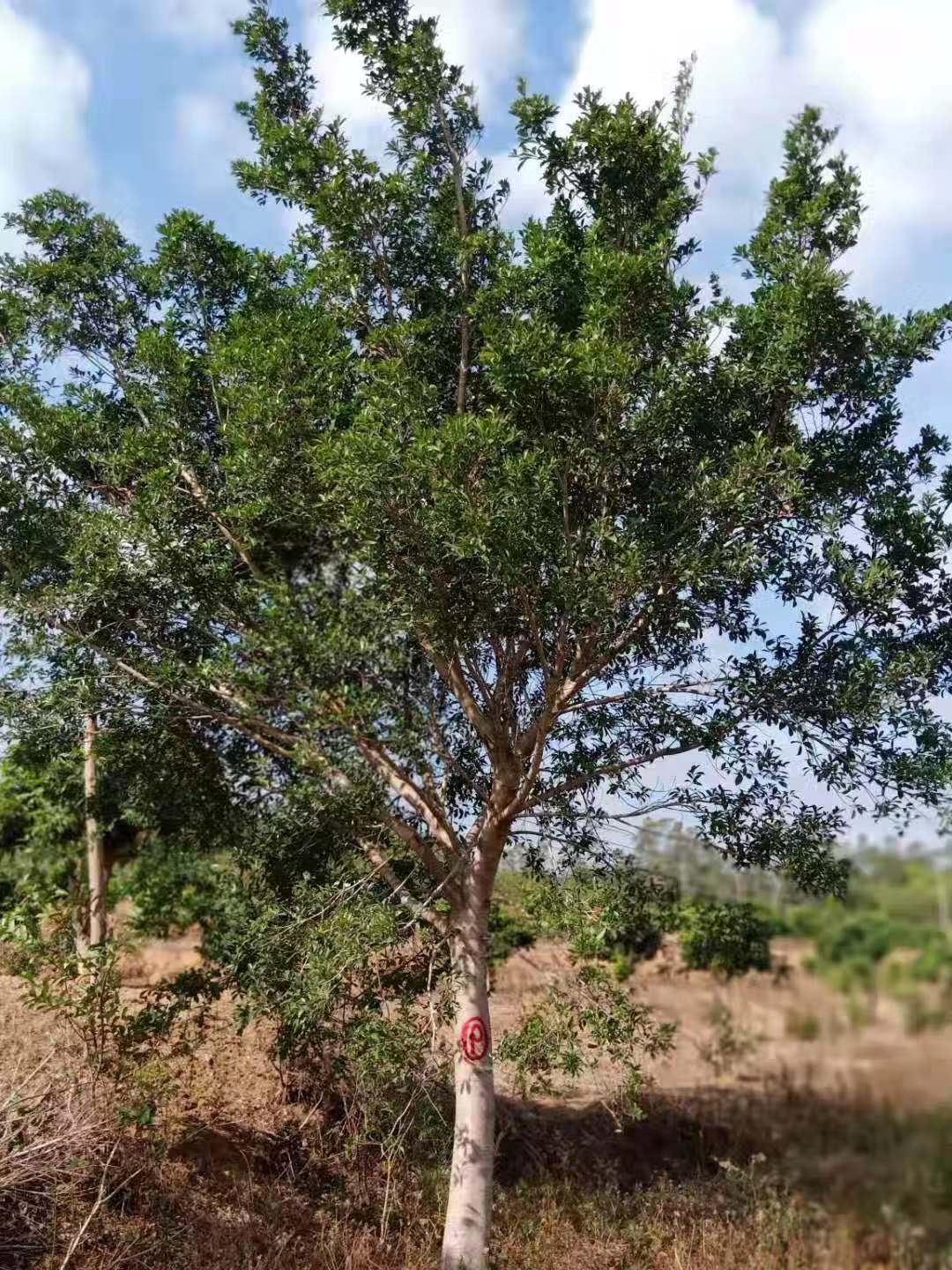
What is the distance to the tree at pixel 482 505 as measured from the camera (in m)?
6.79

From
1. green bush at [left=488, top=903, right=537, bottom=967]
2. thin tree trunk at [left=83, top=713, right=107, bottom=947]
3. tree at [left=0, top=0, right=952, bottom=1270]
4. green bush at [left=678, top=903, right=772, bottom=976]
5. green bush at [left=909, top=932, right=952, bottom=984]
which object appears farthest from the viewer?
green bush at [left=488, top=903, right=537, bottom=967]

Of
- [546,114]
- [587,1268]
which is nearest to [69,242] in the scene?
[546,114]

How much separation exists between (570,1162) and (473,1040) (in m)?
3.40

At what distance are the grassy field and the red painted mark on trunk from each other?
36.0 inches

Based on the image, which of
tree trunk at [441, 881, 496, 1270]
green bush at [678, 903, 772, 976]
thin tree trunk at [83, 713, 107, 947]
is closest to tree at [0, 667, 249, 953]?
thin tree trunk at [83, 713, 107, 947]

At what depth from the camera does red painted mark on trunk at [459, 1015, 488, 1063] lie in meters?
7.64

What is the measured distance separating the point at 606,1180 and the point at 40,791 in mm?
8542

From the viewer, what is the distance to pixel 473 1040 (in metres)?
7.65

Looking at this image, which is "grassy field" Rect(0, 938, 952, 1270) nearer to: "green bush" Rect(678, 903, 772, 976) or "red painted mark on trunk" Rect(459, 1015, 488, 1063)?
"green bush" Rect(678, 903, 772, 976)

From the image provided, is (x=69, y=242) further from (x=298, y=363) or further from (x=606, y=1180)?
(x=606, y=1180)

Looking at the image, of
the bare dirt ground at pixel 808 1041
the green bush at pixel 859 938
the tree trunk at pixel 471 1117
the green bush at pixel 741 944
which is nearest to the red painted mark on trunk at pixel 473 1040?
the tree trunk at pixel 471 1117

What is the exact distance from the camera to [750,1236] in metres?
5.96

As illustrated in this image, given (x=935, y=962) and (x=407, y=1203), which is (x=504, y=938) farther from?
(x=935, y=962)

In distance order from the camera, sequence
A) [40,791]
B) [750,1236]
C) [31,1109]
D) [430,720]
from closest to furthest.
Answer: [750,1236] < [31,1109] < [430,720] < [40,791]
